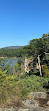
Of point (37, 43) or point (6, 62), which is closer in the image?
point (6, 62)

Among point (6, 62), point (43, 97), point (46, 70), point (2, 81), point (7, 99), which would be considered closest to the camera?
point (7, 99)

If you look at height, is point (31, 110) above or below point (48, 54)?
below

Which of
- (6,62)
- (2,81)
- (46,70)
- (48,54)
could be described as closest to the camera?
(2,81)

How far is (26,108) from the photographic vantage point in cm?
513

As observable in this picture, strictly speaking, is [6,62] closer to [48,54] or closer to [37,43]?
[37,43]

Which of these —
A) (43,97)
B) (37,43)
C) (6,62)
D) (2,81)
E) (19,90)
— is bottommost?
(43,97)

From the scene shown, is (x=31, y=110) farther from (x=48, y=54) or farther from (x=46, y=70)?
(x=48, y=54)

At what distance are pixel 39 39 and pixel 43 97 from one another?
5844mm

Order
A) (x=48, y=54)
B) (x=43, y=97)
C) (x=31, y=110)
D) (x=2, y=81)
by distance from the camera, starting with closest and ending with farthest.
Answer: (x=31, y=110)
(x=2, y=81)
(x=43, y=97)
(x=48, y=54)

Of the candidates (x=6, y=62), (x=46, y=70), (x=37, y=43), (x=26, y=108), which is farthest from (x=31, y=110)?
(x=37, y=43)

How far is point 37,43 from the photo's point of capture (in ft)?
36.0

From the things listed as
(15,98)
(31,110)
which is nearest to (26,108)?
(31,110)

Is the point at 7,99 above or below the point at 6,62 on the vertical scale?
below

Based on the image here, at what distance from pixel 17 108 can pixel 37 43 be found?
23.0 ft
